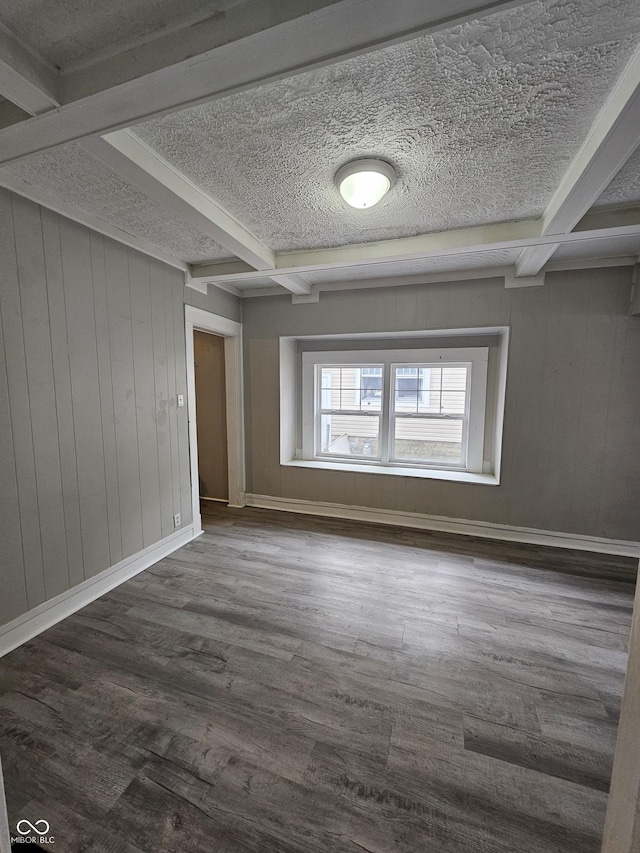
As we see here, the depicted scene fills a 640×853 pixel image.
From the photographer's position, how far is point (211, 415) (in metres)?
4.33

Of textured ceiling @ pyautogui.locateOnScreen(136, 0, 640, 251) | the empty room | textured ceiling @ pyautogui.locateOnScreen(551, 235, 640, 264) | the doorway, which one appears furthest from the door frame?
textured ceiling @ pyautogui.locateOnScreen(551, 235, 640, 264)

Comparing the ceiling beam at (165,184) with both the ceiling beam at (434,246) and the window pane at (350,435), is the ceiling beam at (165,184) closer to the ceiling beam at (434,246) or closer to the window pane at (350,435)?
the ceiling beam at (434,246)

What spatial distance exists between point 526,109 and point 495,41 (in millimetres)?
374

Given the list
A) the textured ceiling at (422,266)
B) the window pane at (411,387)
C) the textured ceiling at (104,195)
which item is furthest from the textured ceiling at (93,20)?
the window pane at (411,387)

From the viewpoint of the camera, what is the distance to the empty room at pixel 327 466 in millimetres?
1084

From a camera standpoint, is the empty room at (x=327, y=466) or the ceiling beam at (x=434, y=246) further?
the ceiling beam at (x=434, y=246)

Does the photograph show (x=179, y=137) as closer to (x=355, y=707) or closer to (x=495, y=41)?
(x=495, y=41)

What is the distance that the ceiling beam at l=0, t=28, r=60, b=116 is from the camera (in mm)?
1052

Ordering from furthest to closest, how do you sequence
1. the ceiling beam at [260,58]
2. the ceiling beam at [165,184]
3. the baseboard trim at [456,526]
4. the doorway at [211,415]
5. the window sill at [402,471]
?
the doorway at [211,415], the window sill at [402,471], the baseboard trim at [456,526], the ceiling beam at [165,184], the ceiling beam at [260,58]

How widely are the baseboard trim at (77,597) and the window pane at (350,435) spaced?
2.00m

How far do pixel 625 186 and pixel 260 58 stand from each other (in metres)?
1.95

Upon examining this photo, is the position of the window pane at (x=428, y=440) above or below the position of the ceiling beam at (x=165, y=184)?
below

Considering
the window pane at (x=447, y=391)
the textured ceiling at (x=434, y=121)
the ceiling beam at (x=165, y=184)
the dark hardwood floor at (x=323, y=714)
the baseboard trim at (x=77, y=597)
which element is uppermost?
the textured ceiling at (x=434, y=121)

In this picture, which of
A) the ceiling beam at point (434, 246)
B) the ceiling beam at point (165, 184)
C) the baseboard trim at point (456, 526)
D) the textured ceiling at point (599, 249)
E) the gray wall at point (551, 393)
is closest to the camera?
the ceiling beam at point (165, 184)
